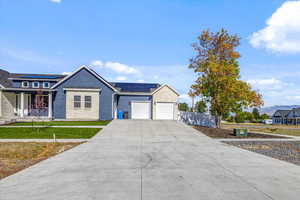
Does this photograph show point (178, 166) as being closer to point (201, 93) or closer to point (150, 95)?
point (201, 93)

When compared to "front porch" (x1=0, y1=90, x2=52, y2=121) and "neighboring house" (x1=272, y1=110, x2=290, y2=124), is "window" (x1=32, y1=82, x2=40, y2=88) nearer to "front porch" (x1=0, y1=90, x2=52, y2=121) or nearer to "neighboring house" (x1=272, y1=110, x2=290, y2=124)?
"front porch" (x1=0, y1=90, x2=52, y2=121)

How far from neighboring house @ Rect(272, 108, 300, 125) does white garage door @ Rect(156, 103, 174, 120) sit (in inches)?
2454

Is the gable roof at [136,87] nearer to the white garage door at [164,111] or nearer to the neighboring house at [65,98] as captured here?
the white garage door at [164,111]

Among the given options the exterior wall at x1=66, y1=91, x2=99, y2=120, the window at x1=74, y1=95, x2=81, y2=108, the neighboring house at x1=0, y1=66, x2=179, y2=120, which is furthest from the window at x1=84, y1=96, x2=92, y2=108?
the window at x1=74, y1=95, x2=81, y2=108

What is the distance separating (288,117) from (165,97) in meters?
72.2

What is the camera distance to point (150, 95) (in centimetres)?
2961

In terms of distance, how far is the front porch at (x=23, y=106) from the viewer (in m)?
24.4

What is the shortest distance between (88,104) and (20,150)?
48.5 ft

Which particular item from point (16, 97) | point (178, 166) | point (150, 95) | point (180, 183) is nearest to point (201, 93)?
point (150, 95)

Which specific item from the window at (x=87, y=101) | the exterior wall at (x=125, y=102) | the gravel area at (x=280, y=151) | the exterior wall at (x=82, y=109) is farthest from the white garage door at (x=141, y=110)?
the gravel area at (x=280, y=151)

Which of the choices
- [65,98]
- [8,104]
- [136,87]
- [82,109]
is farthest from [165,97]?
[8,104]

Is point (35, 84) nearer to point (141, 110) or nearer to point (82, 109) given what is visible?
point (82, 109)

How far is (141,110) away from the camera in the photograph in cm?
2959

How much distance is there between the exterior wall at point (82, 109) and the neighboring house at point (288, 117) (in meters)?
72.8
